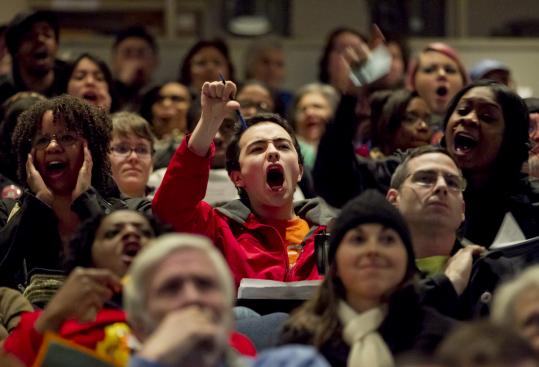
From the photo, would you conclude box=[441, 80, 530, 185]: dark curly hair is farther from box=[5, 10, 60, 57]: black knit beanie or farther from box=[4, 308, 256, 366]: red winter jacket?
box=[5, 10, 60, 57]: black knit beanie

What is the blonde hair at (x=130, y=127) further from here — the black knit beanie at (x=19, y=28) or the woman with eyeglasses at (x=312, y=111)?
the woman with eyeglasses at (x=312, y=111)

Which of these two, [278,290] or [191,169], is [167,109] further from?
[278,290]

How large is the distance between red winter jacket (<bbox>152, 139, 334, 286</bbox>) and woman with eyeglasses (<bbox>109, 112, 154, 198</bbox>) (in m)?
0.48

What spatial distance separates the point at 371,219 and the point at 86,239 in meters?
0.70

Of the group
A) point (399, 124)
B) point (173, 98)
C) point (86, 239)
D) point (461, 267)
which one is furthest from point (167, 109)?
point (86, 239)

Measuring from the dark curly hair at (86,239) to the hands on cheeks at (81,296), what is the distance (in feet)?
0.40

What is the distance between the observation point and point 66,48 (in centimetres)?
705

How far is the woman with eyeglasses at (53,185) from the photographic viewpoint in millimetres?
4027

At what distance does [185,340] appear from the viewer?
2.83m

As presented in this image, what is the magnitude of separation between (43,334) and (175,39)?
13.3 feet

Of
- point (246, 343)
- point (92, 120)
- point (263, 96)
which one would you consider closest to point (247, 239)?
point (92, 120)

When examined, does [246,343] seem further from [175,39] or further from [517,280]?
[175,39]

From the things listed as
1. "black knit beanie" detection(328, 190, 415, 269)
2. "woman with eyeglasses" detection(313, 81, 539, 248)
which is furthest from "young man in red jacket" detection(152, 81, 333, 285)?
"black knit beanie" detection(328, 190, 415, 269)

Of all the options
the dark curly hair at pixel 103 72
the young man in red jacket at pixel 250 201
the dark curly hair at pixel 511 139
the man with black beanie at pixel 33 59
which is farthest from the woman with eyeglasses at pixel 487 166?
the man with black beanie at pixel 33 59
